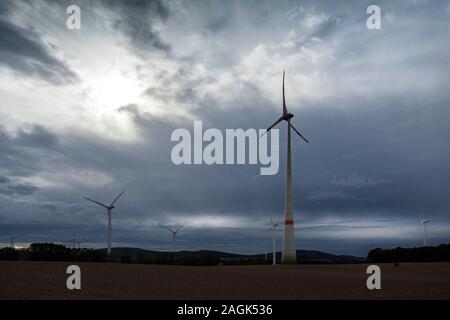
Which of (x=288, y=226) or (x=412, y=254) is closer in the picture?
(x=288, y=226)

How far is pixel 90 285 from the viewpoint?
132ft

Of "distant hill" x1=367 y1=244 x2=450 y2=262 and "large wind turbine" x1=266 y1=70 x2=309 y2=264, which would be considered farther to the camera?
"distant hill" x1=367 y1=244 x2=450 y2=262

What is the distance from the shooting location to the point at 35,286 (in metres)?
38.3

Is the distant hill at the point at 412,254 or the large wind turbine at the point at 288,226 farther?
the distant hill at the point at 412,254

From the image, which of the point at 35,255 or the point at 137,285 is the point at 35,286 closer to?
the point at 137,285
